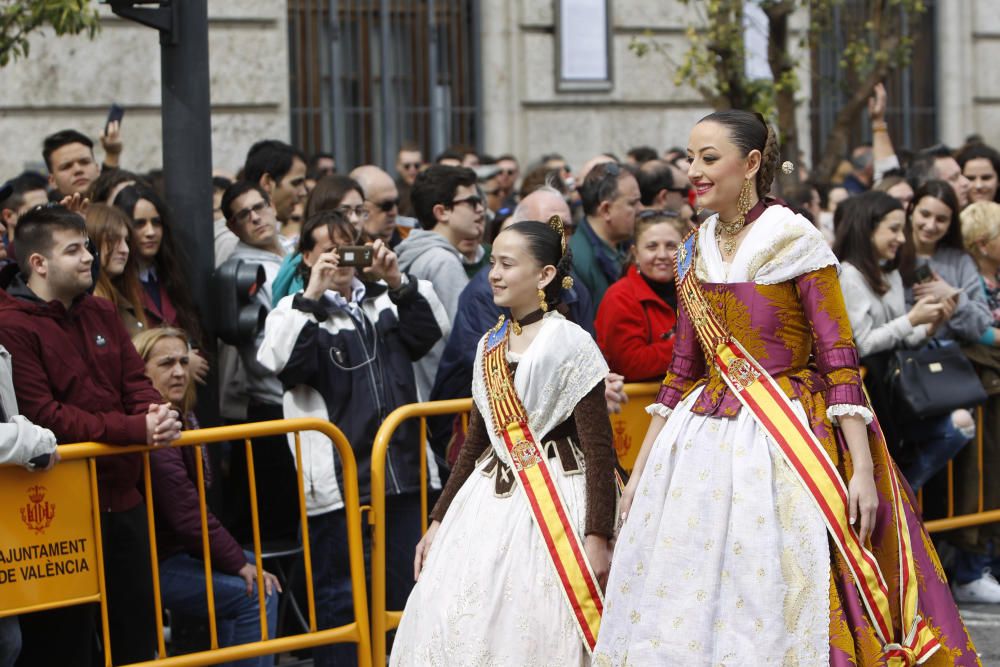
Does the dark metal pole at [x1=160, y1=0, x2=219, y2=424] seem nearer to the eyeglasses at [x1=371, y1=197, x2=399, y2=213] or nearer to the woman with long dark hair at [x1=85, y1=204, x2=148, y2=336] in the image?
the woman with long dark hair at [x1=85, y1=204, x2=148, y2=336]

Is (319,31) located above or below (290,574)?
above

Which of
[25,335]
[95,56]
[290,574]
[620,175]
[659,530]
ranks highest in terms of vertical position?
[95,56]

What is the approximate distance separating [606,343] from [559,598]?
184cm

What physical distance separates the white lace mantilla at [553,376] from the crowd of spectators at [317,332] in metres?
0.40

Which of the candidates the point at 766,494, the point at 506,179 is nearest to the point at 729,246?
the point at 766,494

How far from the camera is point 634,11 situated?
46.5ft

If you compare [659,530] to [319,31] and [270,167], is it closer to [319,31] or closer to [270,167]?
[270,167]

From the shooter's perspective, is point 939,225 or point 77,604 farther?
point 939,225

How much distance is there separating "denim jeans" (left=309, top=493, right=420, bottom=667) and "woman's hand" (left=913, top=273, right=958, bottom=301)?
2589 millimetres

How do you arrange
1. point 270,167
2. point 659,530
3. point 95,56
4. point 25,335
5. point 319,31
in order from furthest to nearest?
point 319,31
point 95,56
point 270,167
point 25,335
point 659,530

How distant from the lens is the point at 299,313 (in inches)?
240

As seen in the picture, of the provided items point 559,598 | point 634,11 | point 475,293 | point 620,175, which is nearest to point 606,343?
point 475,293

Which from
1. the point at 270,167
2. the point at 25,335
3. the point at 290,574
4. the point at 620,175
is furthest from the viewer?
the point at 270,167

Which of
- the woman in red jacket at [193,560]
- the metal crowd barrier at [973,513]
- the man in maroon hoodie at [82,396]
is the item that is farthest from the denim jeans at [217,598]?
the metal crowd barrier at [973,513]
